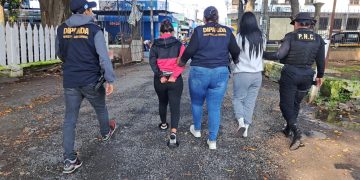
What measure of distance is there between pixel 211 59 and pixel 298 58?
51.9 inches

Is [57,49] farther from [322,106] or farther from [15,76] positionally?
[15,76]

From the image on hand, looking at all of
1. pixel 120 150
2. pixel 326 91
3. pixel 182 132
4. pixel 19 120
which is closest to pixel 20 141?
pixel 19 120

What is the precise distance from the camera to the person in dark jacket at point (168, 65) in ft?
13.9

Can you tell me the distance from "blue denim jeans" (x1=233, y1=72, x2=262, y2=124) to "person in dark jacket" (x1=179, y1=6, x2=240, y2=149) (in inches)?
15.0

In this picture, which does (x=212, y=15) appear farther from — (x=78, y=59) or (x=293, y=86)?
(x=78, y=59)

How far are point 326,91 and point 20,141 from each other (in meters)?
6.59

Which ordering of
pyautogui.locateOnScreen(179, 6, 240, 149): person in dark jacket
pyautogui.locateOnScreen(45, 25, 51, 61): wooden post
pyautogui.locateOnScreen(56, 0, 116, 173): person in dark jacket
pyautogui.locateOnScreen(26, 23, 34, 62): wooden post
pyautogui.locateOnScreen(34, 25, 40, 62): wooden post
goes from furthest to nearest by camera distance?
pyautogui.locateOnScreen(45, 25, 51, 61): wooden post → pyautogui.locateOnScreen(34, 25, 40, 62): wooden post → pyautogui.locateOnScreen(26, 23, 34, 62): wooden post → pyautogui.locateOnScreen(179, 6, 240, 149): person in dark jacket → pyautogui.locateOnScreen(56, 0, 116, 173): person in dark jacket

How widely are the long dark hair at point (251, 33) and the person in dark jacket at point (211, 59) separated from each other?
0.26 m

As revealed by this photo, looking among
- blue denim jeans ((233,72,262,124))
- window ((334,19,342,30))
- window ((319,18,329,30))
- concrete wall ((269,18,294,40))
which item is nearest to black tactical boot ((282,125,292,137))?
blue denim jeans ((233,72,262,124))

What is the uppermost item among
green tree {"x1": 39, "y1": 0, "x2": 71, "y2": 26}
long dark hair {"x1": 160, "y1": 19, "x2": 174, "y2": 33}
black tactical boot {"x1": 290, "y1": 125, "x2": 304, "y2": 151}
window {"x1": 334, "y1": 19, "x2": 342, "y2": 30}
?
window {"x1": 334, "y1": 19, "x2": 342, "y2": 30}

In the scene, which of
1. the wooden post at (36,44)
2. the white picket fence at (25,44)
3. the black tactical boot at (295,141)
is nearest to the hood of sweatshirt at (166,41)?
the black tactical boot at (295,141)

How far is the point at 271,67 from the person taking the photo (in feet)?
36.0

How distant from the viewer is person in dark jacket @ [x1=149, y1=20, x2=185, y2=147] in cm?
423

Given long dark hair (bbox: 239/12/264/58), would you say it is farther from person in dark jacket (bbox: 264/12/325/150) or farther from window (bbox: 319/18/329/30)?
window (bbox: 319/18/329/30)
